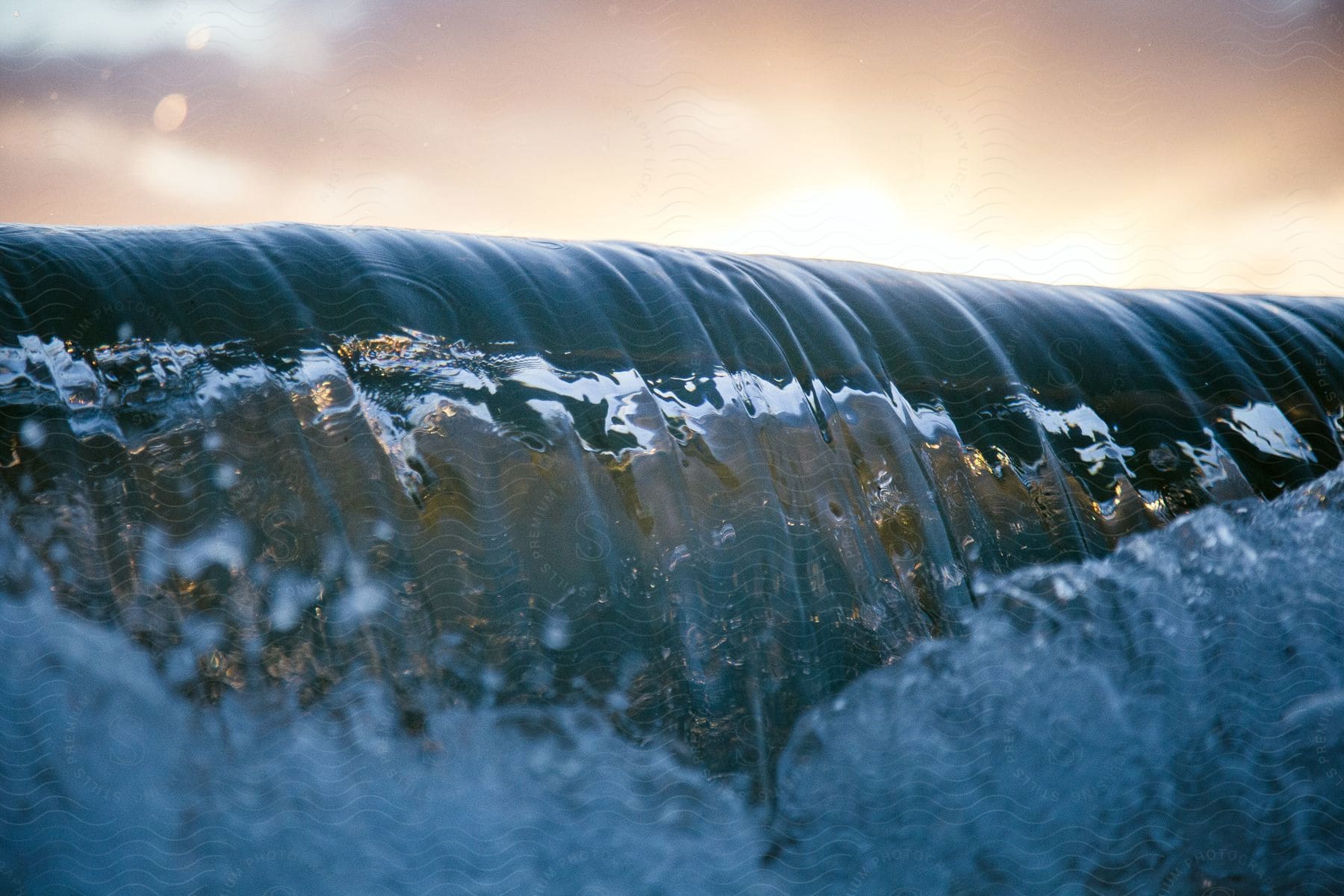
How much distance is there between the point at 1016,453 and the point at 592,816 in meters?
0.73

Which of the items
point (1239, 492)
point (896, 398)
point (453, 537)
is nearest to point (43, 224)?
point (453, 537)

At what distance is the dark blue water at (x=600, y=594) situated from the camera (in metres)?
0.84

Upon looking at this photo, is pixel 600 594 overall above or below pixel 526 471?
below

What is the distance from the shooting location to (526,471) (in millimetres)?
1000

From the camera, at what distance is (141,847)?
31.5 inches

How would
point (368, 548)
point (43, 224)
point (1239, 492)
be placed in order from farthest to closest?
point (1239, 492) → point (43, 224) → point (368, 548)

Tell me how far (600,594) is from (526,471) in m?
0.15

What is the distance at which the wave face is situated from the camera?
88 centimetres

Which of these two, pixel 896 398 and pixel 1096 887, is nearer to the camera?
pixel 1096 887

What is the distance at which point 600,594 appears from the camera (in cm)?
98

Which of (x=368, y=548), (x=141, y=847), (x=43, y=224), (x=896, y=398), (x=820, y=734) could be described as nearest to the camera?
(x=141, y=847)

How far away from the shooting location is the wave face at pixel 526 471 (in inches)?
34.5

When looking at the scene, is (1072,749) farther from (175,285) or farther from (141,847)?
(175,285)

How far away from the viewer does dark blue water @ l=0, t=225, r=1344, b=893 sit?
84 centimetres
